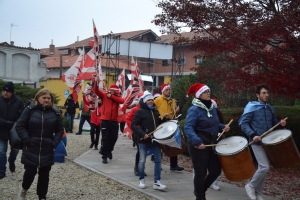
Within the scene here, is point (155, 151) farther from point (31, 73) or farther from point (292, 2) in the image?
point (31, 73)

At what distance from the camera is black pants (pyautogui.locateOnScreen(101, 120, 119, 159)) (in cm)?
1048

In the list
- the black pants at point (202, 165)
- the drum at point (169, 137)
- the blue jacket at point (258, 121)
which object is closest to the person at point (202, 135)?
the black pants at point (202, 165)

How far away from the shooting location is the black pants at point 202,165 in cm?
616

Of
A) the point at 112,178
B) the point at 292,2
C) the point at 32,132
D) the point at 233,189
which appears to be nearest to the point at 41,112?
the point at 32,132

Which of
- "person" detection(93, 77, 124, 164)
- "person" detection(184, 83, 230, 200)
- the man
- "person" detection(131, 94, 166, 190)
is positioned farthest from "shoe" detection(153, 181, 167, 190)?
"person" detection(93, 77, 124, 164)

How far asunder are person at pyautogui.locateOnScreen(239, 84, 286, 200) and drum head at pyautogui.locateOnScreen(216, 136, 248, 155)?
1.28ft

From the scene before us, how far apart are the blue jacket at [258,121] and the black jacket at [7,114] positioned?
413 cm

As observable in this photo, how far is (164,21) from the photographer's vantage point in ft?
31.8

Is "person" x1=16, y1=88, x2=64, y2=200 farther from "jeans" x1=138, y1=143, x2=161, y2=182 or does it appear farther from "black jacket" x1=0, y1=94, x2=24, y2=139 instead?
"black jacket" x1=0, y1=94, x2=24, y2=139

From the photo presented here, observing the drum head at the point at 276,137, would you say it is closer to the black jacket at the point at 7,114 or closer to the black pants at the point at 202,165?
the black pants at the point at 202,165

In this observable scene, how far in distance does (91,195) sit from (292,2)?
479 centimetres

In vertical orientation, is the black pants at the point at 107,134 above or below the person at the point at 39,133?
below

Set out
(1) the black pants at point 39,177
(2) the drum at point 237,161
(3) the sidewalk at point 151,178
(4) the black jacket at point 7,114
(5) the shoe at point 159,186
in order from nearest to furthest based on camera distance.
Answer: (2) the drum at point 237,161
(1) the black pants at point 39,177
(3) the sidewalk at point 151,178
(5) the shoe at point 159,186
(4) the black jacket at point 7,114

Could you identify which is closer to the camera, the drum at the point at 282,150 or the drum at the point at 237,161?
the drum at the point at 237,161
